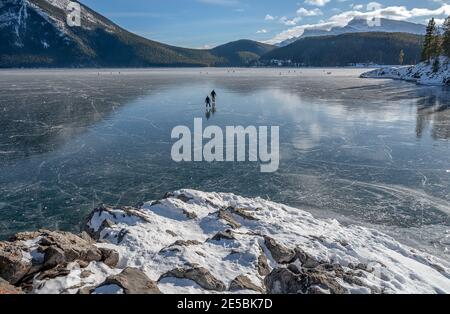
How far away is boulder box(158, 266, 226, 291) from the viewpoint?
285 inches

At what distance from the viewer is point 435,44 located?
289 feet

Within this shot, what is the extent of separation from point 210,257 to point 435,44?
328ft

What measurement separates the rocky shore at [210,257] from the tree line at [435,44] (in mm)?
87716

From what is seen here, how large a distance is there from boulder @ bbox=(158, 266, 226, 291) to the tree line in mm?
91621

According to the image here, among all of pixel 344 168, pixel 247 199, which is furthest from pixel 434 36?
A: pixel 247 199

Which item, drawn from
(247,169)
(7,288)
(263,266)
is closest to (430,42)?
(247,169)

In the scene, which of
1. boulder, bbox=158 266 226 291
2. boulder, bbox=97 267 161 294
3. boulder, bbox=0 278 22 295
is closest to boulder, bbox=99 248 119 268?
boulder, bbox=97 267 161 294

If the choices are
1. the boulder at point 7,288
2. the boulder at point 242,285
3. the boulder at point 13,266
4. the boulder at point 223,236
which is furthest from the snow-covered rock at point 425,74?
the boulder at point 7,288

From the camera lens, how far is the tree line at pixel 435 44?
8238cm

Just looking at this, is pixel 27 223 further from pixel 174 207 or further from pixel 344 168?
pixel 344 168

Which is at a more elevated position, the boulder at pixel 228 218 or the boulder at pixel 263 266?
the boulder at pixel 228 218

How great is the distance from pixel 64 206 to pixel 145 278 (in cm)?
657

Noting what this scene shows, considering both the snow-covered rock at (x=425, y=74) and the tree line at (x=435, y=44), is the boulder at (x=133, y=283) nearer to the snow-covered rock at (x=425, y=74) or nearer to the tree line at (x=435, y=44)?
the snow-covered rock at (x=425, y=74)
